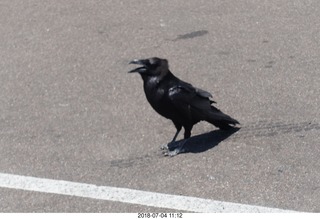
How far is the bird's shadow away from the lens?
639 centimetres

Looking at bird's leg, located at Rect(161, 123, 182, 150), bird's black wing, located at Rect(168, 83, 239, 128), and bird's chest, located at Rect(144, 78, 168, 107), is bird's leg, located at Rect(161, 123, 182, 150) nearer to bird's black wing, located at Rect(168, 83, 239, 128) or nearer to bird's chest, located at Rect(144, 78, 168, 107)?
bird's black wing, located at Rect(168, 83, 239, 128)

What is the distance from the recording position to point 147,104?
7.22m

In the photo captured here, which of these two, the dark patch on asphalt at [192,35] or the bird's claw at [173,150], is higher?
the bird's claw at [173,150]

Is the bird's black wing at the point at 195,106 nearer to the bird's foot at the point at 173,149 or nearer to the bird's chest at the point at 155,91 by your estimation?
the bird's chest at the point at 155,91

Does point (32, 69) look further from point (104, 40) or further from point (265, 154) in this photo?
point (265, 154)

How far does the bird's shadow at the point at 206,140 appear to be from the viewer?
6.39 meters

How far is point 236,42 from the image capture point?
8.55 m

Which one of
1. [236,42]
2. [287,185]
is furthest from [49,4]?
[287,185]

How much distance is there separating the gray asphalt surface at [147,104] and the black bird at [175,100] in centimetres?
16

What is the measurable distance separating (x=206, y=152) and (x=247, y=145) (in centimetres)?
34

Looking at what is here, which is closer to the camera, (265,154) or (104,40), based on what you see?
(265,154)

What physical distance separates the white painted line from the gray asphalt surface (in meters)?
0.07
